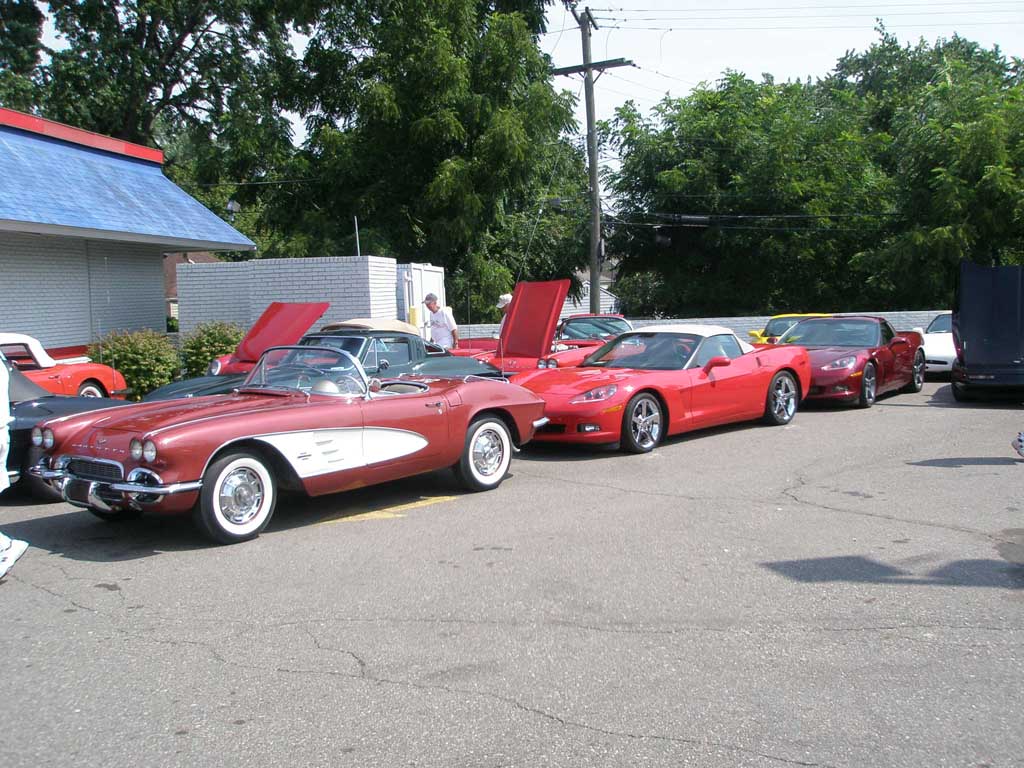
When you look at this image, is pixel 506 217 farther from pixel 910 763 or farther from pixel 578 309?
pixel 910 763

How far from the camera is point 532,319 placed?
12766mm

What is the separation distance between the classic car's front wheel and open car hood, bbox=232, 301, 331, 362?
423 centimetres

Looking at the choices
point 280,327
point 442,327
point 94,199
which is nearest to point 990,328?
point 442,327

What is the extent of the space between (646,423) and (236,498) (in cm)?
493

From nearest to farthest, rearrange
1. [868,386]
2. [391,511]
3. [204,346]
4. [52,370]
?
[391,511], [52,370], [868,386], [204,346]

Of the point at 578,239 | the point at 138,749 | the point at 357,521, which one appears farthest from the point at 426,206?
the point at 138,749

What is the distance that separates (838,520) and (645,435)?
3323 millimetres

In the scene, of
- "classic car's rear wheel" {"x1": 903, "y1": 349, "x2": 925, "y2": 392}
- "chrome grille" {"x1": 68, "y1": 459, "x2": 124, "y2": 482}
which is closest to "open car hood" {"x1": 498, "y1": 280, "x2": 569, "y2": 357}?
"classic car's rear wheel" {"x1": 903, "y1": 349, "x2": 925, "y2": 392}

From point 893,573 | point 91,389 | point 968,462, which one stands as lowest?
point 893,573

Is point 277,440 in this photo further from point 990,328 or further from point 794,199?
point 794,199

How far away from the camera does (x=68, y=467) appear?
6543 mm

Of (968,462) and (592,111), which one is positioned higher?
(592,111)

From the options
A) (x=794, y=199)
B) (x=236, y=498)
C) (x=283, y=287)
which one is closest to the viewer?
(x=236, y=498)

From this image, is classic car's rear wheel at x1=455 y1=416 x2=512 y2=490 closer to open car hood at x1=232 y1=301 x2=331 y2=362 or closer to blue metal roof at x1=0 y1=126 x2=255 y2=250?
open car hood at x1=232 y1=301 x2=331 y2=362
